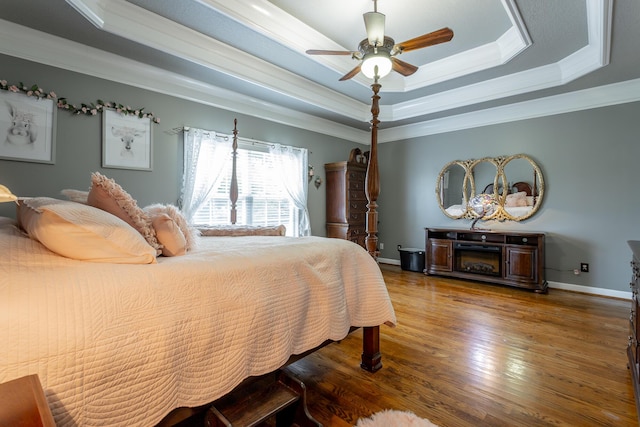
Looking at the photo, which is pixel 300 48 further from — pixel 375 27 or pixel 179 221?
pixel 179 221

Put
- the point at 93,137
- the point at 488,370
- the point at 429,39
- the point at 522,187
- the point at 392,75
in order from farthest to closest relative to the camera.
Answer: the point at 522,187 → the point at 392,75 → the point at 93,137 → the point at 429,39 → the point at 488,370

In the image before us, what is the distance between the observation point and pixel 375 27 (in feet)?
7.63

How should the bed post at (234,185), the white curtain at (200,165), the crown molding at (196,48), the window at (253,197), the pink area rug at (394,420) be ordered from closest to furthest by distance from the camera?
the pink area rug at (394,420)
the crown molding at (196,48)
the white curtain at (200,165)
the bed post at (234,185)
the window at (253,197)

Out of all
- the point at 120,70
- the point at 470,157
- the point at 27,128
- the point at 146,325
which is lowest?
the point at 146,325

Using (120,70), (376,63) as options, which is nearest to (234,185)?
(120,70)

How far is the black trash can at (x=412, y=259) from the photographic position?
196 inches

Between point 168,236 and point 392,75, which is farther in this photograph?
point 392,75

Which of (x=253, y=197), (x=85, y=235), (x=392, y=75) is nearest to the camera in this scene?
(x=85, y=235)

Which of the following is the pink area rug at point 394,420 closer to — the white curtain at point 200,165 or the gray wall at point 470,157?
the white curtain at point 200,165

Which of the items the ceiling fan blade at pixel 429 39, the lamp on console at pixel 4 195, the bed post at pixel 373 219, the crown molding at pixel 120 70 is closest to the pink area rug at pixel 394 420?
the bed post at pixel 373 219

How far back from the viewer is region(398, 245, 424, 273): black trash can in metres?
4.98

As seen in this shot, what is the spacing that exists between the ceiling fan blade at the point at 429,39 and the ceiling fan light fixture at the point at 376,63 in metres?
0.13

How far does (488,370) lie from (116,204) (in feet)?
8.01

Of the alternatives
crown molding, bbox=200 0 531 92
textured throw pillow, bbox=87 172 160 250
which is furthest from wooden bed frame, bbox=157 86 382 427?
crown molding, bbox=200 0 531 92
